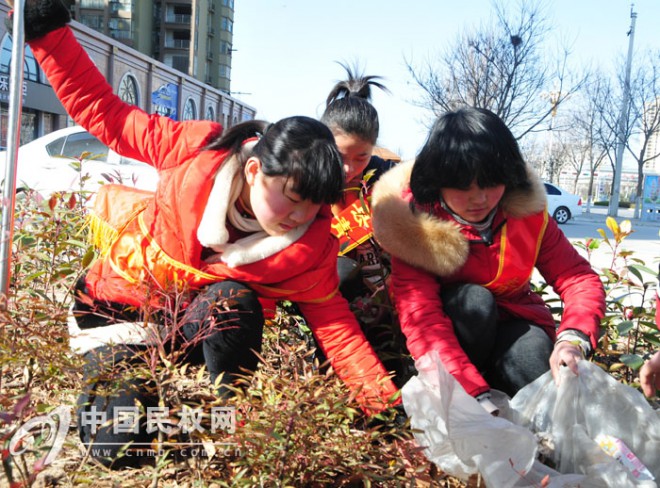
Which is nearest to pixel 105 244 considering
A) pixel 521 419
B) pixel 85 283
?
pixel 85 283

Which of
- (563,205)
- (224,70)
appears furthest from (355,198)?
(224,70)

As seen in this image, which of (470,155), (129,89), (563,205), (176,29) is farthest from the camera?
(176,29)

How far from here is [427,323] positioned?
5.92ft

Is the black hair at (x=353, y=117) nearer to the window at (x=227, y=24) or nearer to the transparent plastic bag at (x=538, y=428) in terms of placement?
the transparent plastic bag at (x=538, y=428)

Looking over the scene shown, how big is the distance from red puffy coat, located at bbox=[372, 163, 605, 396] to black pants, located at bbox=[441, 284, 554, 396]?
0.05 meters

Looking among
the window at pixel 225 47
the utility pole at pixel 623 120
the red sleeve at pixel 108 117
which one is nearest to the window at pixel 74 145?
the red sleeve at pixel 108 117

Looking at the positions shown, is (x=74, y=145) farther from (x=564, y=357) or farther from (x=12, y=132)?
(x=564, y=357)

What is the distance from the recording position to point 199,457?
1413mm

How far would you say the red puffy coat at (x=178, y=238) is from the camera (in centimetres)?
177

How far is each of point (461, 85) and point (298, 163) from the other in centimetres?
1146

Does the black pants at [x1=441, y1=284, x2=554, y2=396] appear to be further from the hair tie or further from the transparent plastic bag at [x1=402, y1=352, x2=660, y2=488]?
the hair tie

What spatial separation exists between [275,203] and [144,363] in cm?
52

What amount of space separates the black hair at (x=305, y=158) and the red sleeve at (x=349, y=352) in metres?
0.34

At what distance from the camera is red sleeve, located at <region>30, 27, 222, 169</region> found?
5.99 ft
